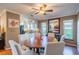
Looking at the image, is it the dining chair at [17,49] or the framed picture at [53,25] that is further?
the framed picture at [53,25]

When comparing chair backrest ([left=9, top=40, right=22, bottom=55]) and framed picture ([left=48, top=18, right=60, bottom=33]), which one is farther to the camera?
framed picture ([left=48, top=18, right=60, bottom=33])

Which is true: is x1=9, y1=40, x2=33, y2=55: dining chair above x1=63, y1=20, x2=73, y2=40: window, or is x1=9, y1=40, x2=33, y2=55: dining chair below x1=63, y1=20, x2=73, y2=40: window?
below

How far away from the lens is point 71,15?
1376mm

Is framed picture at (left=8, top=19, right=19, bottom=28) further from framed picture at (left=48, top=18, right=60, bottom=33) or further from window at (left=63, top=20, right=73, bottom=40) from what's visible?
window at (left=63, top=20, right=73, bottom=40)

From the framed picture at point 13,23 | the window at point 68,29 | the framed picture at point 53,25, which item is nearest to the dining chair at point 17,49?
the framed picture at point 13,23

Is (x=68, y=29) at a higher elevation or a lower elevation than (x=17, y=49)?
higher

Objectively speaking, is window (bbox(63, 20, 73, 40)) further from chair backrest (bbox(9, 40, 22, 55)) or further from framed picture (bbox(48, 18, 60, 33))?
chair backrest (bbox(9, 40, 22, 55))

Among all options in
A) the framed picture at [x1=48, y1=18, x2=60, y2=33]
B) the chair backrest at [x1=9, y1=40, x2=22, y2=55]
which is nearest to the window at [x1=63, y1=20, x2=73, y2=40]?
the framed picture at [x1=48, y1=18, x2=60, y2=33]

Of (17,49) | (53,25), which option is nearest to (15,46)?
(17,49)

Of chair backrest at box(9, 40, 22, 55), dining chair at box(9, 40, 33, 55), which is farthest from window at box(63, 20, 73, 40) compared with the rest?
chair backrest at box(9, 40, 22, 55)

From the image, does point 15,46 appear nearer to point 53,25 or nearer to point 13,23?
point 13,23

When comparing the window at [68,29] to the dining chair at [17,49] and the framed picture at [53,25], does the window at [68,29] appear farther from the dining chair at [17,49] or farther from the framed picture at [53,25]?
the dining chair at [17,49]

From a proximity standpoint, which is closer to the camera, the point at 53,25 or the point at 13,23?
the point at 13,23

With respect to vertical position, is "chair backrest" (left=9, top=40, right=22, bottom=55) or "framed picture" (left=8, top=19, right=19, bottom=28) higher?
"framed picture" (left=8, top=19, right=19, bottom=28)
